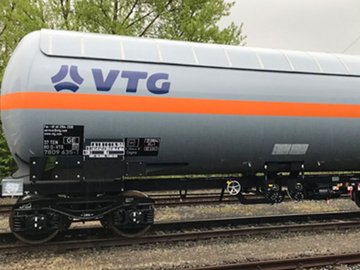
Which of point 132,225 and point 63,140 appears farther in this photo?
Result: point 132,225

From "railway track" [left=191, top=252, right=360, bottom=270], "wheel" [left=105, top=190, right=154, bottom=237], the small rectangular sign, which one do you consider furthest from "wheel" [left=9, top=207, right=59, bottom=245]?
"railway track" [left=191, top=252, right=360, bottom=270]

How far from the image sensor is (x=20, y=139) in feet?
24.1

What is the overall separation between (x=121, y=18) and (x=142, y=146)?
12.9m

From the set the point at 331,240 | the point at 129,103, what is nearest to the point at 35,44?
the point at 129,103

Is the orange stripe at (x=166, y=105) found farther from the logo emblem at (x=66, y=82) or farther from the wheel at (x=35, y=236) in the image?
the wheel at (x=35, y=236)

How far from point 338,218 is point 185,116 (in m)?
5.81

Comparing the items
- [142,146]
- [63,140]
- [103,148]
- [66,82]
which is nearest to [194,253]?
[142,146]

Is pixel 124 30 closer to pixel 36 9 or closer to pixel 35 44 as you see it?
pixel 36 9

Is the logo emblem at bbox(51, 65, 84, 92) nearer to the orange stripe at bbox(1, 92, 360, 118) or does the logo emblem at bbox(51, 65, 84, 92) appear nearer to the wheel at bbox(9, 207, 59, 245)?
the orange stripe at bbox(1, 92, 360, 118)

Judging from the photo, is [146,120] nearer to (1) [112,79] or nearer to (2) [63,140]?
(1) [112,79]

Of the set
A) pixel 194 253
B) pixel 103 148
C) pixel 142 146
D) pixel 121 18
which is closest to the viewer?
pixel 103 148

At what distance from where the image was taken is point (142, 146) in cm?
792

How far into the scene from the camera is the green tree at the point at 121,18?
17734mm

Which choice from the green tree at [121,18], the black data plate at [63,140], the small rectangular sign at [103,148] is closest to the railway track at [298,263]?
the small rectangular sign at [103,148]
